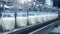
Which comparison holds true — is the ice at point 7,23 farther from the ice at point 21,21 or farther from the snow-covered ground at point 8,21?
the ice at point 21,21

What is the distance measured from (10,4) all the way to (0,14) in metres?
0.14

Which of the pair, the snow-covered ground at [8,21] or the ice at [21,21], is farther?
the ice at [21,21]

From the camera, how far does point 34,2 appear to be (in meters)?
1.48

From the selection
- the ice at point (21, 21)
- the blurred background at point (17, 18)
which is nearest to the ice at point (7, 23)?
the blurred background at point (17, 18)

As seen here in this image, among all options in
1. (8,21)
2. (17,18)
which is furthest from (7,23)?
(17,18)

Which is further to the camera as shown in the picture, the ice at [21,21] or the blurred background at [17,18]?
the ice at [21,21]

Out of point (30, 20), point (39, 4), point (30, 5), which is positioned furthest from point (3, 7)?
point (39, 4)

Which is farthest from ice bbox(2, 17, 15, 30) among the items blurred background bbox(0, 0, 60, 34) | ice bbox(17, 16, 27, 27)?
ice bbox(17, 16, 27, 27)

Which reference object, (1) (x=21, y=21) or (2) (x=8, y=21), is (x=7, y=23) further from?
(1) (x=21, y=21)

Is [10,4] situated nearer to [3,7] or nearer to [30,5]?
[3,7]

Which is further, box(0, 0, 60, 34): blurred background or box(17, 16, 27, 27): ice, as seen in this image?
box(17, 16, 27, 27): ice

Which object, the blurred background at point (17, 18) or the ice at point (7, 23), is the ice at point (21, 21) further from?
the ice at point (7, 23)

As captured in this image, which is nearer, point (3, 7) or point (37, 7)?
point (3, 7)

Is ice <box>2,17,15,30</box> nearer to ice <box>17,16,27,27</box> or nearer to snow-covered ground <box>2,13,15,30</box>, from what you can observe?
snow-covered ground <box>2,13,15,30</box>
